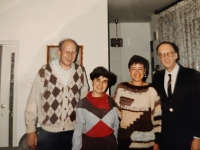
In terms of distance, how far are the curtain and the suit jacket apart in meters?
0.77

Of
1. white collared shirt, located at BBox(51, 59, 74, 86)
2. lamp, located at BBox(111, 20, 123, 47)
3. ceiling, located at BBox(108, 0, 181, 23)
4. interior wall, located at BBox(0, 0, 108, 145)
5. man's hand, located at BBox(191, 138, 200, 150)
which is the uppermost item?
ceiling, located at BBox(108, 0, 181, 23)

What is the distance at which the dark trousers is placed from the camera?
3.40 ft

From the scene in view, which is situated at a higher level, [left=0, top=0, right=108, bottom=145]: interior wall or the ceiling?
the ceiling

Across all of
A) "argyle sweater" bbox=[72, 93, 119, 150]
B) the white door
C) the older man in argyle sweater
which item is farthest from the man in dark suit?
the white door

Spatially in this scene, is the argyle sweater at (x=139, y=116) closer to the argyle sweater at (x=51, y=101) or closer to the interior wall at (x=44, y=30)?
the argyle sweater at (x=51, y=101)

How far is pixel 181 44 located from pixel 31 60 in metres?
1.45

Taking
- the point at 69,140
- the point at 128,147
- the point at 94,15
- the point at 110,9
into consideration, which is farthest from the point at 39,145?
the point at 110,9

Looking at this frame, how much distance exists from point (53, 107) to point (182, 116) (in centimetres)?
74

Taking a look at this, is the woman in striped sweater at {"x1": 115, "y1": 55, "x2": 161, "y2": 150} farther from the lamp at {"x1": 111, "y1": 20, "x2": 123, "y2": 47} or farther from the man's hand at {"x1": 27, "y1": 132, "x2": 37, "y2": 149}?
the lamp at {"x1": 111, "y1": 20, "x2": 123, "y2": 47}

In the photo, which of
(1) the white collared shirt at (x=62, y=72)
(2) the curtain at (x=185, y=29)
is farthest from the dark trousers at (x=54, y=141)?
(2) the curtain at (x=185, y=29)

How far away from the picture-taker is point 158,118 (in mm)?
992

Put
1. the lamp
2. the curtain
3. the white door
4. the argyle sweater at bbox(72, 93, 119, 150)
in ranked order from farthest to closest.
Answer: the lamp
the curtain
the white door
the argyle sweater at bbox(72, 93, 119, 150)

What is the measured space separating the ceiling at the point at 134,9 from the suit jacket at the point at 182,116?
3.85 ft

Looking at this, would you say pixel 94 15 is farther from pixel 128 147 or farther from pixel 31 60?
pixel 128 147
